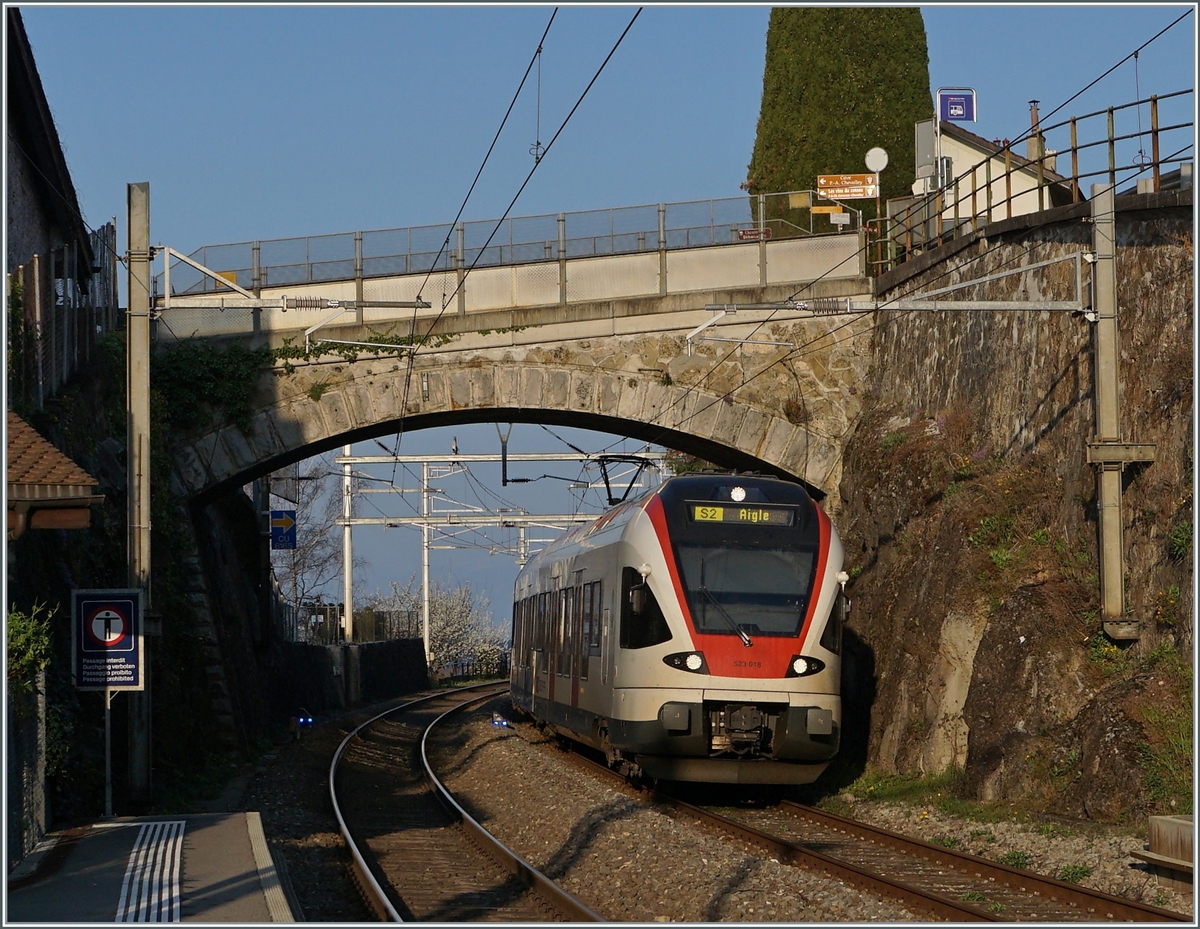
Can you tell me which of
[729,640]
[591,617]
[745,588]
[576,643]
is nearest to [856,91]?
[576,643]

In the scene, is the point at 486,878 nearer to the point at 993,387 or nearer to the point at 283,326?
the point at 993,387

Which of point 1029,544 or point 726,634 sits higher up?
point 1029,544

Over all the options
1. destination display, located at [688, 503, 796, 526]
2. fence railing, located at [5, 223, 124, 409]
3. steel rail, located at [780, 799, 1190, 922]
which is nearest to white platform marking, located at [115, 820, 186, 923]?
fence railing, located at [5, 223, 124, 409]

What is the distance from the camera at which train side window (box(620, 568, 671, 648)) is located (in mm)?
15453

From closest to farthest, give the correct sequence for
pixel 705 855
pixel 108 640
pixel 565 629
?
pixel 705 855, pixel 108 640, pixel 565 629

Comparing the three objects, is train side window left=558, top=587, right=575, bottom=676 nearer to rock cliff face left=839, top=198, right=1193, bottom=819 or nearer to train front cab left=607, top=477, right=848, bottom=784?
train front cab left=607, top=477, right=848, bottom=784

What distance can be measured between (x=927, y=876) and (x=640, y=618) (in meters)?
4.97

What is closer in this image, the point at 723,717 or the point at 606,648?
the point at 723,717

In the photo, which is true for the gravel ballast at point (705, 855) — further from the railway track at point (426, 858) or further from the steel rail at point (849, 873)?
the railway track at point (426, 858)

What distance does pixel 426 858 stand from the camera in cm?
1325

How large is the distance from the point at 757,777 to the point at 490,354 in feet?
35.9

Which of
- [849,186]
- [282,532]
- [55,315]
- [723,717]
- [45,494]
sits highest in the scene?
[849,186]

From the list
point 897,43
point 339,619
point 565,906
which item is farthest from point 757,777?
point 339,619

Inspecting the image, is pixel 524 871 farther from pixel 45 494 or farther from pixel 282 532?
pixel 282 532
